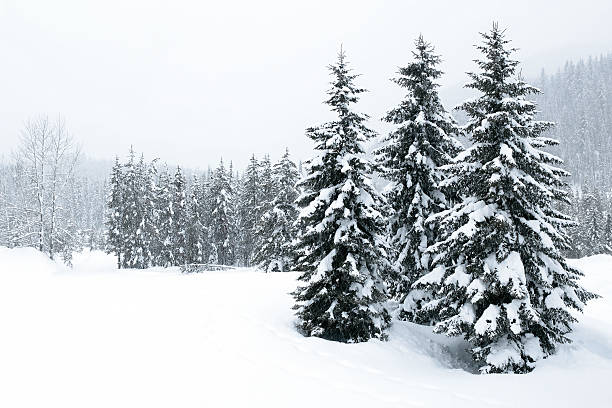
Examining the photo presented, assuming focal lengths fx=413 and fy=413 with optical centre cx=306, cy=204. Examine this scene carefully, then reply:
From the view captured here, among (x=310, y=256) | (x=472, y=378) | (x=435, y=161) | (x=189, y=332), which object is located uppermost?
(x=435, y=161)

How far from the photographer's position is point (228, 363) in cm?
1011

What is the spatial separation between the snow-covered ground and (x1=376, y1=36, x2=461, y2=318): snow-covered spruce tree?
104 inches

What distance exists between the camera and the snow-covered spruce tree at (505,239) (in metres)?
12.7

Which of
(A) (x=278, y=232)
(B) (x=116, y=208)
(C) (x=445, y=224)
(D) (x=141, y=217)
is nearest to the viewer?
(C) (x=445, y=224)

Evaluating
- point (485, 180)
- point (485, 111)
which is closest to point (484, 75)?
point (485, 111)

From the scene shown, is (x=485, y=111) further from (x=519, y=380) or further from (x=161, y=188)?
(x=161, y=188)

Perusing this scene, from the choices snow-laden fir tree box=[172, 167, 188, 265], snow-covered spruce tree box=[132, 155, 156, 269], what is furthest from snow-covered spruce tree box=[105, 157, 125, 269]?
snow-laden fir tree box=[172, 167, 188, 265]

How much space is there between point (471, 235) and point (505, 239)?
111 centimetres

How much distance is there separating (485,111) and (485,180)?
2.63 metres

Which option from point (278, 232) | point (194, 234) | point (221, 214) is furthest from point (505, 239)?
point (194, 234)

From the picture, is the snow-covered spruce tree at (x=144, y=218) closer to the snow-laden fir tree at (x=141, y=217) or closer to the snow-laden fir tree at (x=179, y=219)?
the snow-laden fir tree at (x=141, y=217)

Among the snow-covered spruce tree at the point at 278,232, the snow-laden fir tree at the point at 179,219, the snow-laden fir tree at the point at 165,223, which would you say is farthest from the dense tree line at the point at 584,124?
the snow-laden fir tree at the point at 165,223

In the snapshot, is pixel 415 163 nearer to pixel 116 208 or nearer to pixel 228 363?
pixel 228 363

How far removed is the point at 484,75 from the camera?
45.6 ft
